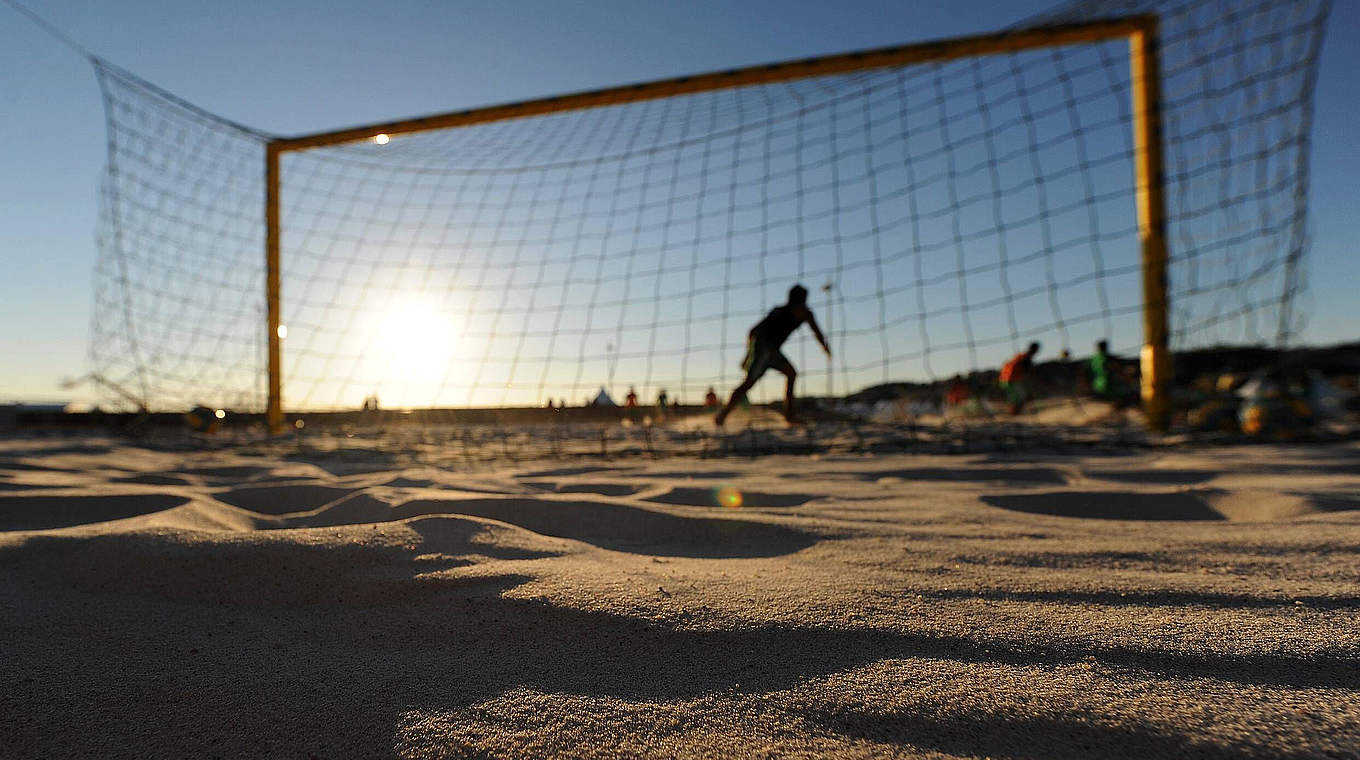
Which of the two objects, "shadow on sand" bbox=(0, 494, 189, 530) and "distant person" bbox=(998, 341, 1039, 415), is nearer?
"shadow on sand" bbox=(0, 494, 189, 530)

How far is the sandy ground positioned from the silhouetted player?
261cm

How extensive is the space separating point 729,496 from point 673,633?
128cm

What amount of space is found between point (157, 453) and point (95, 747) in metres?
4.63

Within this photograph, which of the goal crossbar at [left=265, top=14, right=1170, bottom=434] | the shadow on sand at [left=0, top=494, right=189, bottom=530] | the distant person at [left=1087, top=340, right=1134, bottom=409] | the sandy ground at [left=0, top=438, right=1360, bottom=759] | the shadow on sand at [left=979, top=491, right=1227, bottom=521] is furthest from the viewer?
the distant person at [left=1087, top=340, right=1134, bottom=409]

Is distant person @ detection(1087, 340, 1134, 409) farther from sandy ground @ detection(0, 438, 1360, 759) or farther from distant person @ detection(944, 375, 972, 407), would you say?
sandy ground @ detection(0, 438, 1360, 759)

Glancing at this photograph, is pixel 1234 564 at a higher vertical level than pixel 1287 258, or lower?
lower

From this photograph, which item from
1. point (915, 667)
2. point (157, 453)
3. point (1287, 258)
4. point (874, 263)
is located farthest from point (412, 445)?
point (1287, 258)

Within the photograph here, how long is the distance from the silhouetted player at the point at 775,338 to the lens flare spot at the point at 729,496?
2053mm

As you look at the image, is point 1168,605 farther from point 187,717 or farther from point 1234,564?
point 187,717

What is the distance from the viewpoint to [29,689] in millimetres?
731

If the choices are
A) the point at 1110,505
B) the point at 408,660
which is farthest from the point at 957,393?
the point at 408,660

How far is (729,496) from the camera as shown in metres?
2.16

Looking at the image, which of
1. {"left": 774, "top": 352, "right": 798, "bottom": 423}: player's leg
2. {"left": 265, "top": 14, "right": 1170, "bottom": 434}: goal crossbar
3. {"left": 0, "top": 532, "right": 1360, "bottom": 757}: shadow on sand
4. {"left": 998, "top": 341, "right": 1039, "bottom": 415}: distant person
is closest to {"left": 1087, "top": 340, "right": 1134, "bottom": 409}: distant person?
{"left": 998, "top": 341, "right": 1039, "bottom": 415}: distant person

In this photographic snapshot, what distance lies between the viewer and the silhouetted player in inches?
171
